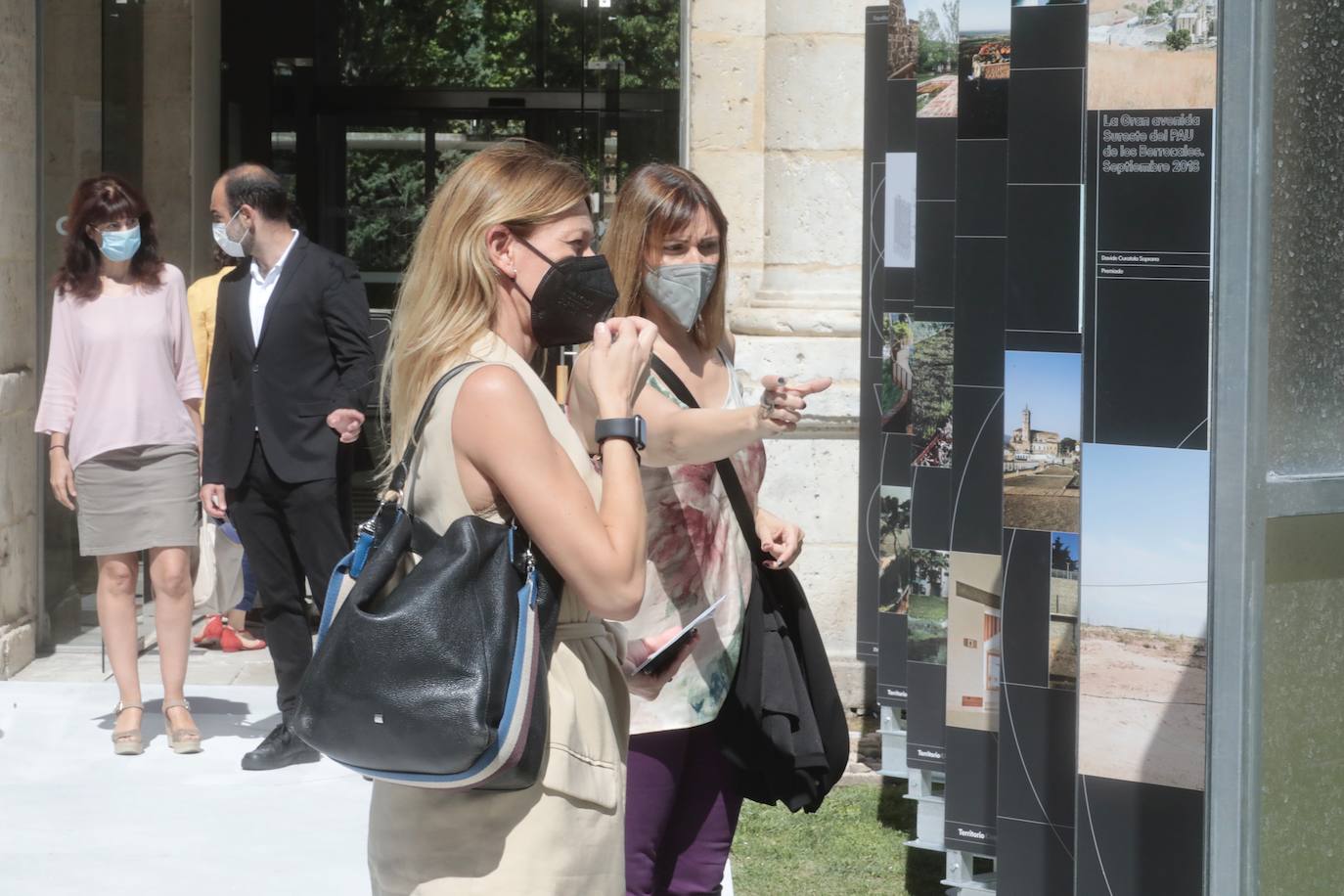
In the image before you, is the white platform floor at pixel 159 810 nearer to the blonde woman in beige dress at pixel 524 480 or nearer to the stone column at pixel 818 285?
the stone column at pixel 818 285

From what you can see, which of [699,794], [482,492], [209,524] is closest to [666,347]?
[699,794]

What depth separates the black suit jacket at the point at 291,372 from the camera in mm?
5582

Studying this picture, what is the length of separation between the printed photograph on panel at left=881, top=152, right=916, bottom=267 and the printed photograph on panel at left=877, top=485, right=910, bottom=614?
79cm

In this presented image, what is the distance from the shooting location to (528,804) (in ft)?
6.43

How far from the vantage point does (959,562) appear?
400cm

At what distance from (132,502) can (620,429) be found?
13.4 feet

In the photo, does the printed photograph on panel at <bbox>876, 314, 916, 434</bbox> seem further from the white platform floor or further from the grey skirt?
the grey skirt

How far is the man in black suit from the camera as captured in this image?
18.3 ft

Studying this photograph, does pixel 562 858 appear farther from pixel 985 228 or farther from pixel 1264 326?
pixel 985 228

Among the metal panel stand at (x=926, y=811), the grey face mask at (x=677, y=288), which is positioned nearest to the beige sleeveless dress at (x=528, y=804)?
the grey face mask at (x=677, y=288)

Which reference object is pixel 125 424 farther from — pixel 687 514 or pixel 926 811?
pixel 687 514

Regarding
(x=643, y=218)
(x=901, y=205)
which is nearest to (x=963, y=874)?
(x=643, y=218)

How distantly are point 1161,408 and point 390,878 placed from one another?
158 cm

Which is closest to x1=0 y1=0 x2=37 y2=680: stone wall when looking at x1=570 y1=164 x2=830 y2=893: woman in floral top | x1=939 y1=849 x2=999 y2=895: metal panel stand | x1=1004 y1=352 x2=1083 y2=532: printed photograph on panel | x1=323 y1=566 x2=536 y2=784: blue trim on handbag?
x1=939 y1=849 x2=999 y2=895: metal panel stand
